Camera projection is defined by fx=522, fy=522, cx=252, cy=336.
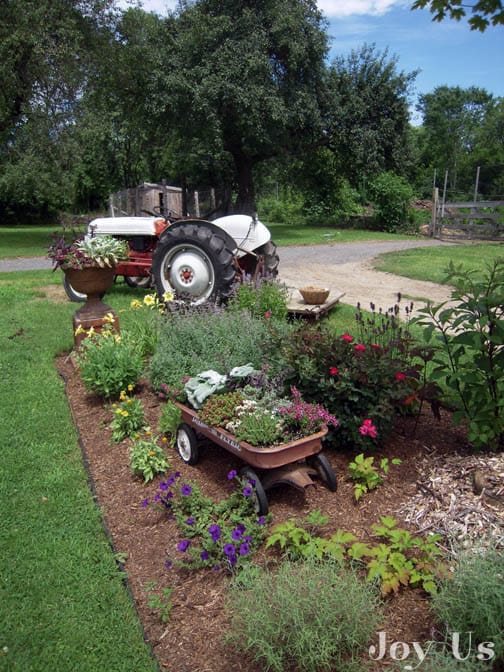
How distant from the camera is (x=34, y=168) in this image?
53.8ft

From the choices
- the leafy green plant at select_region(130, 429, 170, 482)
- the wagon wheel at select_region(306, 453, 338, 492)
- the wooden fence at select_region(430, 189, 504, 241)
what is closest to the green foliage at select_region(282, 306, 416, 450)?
the wagon wheel at select_region(306, 453, 338, 492)

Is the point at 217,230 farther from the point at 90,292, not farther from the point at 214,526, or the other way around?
the point at 214,526

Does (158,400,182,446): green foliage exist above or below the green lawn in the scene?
above

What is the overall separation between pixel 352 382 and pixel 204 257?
3.64 metres

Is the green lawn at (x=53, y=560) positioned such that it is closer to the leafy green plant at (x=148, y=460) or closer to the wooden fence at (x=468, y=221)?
the leafy green plant at (x=148, y=460)

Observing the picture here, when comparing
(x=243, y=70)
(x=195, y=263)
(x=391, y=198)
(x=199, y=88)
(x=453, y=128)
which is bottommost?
(x=195, y=263)

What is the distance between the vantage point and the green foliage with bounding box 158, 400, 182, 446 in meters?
3.64

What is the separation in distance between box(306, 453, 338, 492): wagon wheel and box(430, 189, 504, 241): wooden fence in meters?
16.3

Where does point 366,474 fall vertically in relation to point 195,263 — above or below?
below

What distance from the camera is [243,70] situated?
16.0 metres

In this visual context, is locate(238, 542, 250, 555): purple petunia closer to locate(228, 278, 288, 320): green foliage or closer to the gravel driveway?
locate(228, 278, 288, 320): green foliage

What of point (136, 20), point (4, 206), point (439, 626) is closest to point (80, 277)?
point (439, 626)

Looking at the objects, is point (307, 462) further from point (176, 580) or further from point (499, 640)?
point (499, 640)

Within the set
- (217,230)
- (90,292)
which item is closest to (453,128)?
(217,230)
